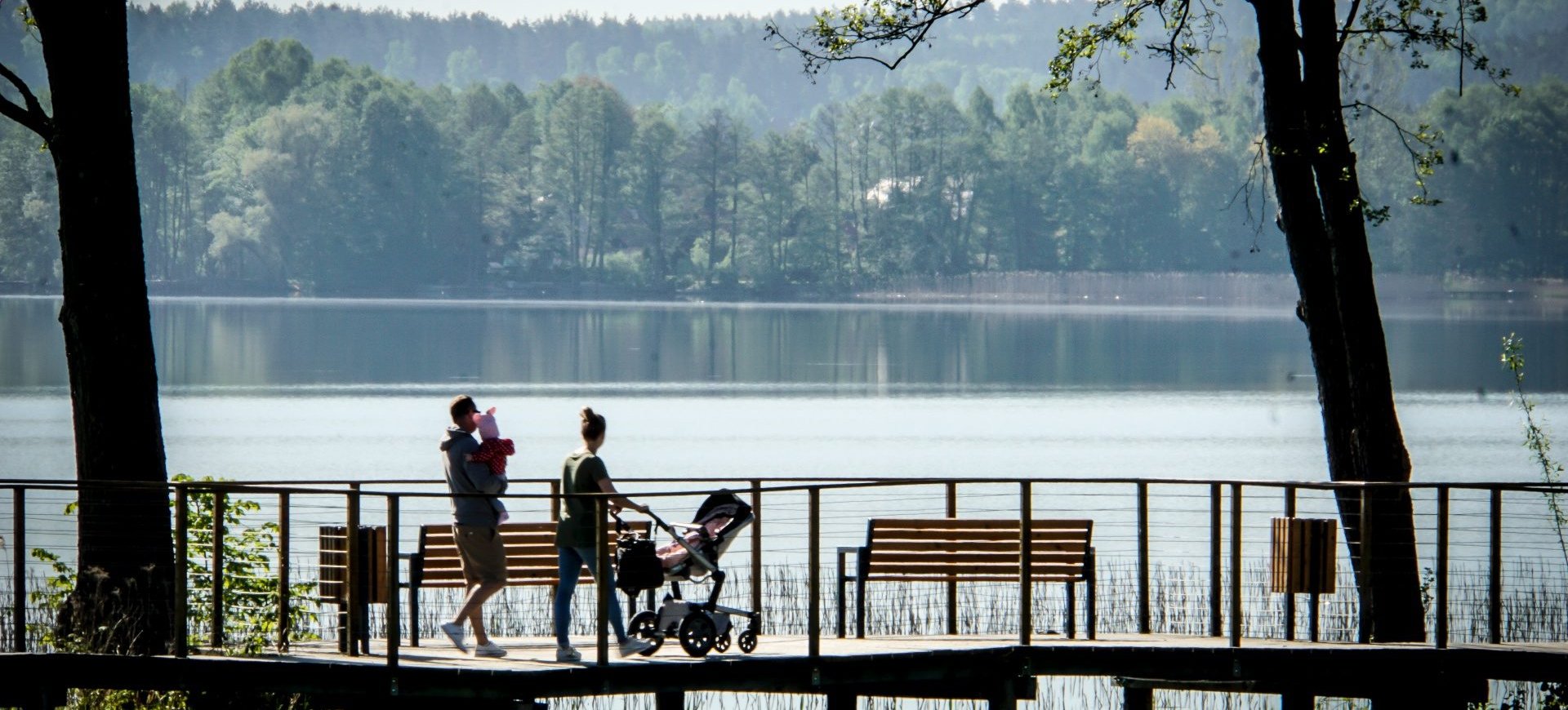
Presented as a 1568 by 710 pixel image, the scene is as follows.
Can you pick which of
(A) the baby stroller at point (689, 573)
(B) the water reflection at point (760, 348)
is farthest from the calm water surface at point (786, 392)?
(A) the baby stroller at point (689, 573)

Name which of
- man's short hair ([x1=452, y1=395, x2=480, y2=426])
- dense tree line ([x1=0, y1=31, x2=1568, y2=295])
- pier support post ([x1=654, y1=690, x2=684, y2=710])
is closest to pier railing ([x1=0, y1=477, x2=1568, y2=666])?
man's short hair ([x1=452, y1=395, x2=480, y2=426])

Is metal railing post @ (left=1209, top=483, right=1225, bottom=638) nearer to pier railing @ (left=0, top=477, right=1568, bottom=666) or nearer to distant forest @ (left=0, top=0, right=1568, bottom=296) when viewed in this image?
pier railing @ (left=0, top=477, right=1568, bottom=666)

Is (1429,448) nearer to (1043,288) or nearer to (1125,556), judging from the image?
(1125,556)

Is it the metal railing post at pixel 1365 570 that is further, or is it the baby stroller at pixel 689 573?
the metal railing post at pixel 1365 570

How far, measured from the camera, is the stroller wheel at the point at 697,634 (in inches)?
Answer: 460

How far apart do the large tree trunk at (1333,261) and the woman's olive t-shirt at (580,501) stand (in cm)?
613

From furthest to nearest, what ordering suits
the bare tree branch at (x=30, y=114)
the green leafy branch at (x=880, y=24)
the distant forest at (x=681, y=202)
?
the distant forest at (x=681, y=202), the green leafy branch at (x=880, y=24), the bare tree branch at (x=30, y=114)

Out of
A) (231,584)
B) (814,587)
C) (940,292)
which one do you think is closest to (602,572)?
(814,587)

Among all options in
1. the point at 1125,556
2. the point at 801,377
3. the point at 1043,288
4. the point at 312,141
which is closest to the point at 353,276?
the point at 312,141

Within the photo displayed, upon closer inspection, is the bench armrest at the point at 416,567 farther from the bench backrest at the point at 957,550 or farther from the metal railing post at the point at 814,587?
the bench backrest at the point at 957,550

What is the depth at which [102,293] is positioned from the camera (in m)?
13.8

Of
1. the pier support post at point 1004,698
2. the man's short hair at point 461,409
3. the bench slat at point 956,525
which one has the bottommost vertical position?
the pier support post at point 1004,698

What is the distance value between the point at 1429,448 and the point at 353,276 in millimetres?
102535

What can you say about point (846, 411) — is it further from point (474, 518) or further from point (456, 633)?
point (474, 518)
